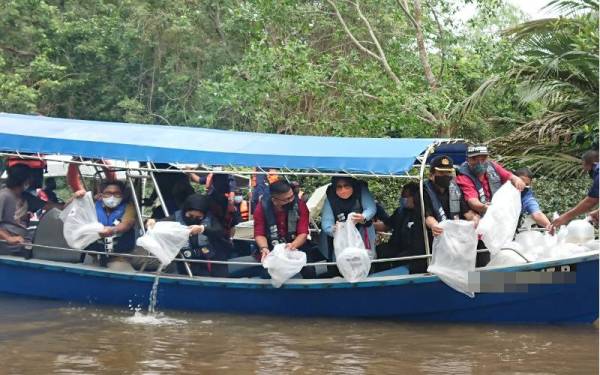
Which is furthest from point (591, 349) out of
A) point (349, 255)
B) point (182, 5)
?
→ point (182, 5)

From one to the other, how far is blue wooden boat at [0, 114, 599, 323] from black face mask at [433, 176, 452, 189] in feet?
0.83

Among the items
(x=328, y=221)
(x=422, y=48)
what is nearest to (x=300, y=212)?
(x=328, y=221)

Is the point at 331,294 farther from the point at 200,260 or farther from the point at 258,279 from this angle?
the point at 200,260

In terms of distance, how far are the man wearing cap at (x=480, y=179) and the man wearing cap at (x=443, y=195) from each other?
119 mm

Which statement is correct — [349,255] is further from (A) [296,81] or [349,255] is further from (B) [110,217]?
(A) [296,81]

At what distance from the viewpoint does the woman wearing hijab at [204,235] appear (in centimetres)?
935

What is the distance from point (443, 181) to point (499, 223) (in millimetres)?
687

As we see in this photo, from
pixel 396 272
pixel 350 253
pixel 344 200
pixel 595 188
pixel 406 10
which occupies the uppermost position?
pixel 406 10

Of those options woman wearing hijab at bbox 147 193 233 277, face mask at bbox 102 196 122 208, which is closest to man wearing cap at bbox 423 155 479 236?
woman wearing hijab at bbox 147 193 233 277

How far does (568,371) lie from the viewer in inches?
289

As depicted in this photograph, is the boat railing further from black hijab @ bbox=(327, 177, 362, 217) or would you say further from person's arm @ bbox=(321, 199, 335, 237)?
black hijab @ bbox=(327, 177, 362, 217)

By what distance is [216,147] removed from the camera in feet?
30.6

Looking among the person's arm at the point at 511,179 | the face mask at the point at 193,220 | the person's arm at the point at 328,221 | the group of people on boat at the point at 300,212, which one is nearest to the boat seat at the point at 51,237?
the group of people on boat at the point at 300,212

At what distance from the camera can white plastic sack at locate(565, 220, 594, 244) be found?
9.02 m
